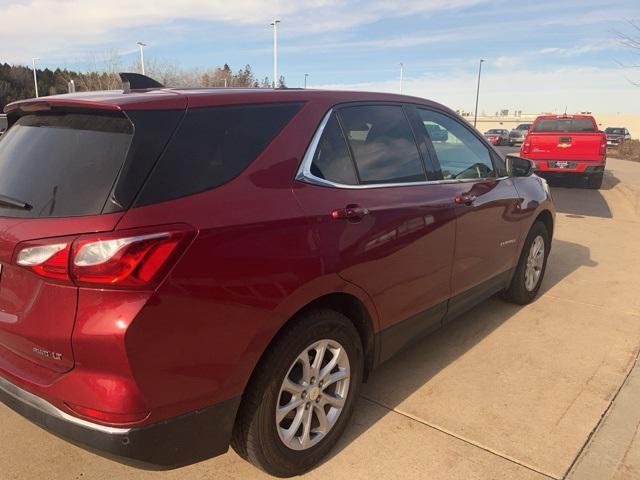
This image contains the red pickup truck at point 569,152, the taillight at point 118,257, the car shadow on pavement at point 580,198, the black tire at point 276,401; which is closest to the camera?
the taillight at point 118,257

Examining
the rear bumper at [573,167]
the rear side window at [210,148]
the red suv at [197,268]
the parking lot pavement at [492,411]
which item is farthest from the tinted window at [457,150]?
the rear bumper at [573,167]

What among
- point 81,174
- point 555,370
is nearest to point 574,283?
point 555,370

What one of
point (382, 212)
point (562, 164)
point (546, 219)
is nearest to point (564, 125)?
point (562, 164)

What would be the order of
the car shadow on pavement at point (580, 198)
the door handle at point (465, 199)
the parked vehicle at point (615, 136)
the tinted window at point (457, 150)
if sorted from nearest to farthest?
1. the door handle at point (465, 199)
2. the tinted window at point (457, 150)
3. the car shadow on pavement at point (580, 198)
4. the parked vehicle at point (615, 136)

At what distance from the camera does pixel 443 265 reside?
3.28 metres

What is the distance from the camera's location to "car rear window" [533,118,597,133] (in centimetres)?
1391

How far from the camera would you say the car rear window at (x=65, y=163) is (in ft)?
6.21

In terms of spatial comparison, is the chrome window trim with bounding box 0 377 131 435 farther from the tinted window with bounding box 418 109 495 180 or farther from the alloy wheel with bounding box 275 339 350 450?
the tinted window with bounding box 418 109 495 180

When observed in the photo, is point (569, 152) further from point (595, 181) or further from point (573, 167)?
point (595, 181)

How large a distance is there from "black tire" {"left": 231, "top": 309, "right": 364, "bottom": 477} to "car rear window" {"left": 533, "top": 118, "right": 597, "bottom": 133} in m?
13.4

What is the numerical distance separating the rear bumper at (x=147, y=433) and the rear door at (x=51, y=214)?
149mm

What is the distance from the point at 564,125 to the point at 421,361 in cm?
1258

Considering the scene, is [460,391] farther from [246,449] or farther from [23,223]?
[23,223]

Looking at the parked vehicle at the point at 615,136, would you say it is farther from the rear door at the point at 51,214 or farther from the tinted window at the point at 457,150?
the rear door at the point at 51,214
